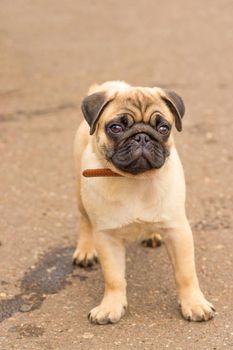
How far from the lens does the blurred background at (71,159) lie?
4465 millimetres

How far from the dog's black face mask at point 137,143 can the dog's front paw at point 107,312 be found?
834 millimetres

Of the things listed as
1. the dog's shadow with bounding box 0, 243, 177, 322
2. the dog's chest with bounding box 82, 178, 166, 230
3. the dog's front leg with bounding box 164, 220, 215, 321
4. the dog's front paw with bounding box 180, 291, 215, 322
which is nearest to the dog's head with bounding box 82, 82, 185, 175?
the dog's chest with bounding box 82, 178, 166, 230

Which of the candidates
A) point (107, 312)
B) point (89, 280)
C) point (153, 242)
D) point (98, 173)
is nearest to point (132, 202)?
point (98, 173)

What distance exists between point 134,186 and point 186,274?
1.92 ft

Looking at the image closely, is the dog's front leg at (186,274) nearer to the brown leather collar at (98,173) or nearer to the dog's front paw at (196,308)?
the dog's front paw at (196,308)

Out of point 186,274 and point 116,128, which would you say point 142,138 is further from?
point 186,274

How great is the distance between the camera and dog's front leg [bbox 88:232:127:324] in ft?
14.6

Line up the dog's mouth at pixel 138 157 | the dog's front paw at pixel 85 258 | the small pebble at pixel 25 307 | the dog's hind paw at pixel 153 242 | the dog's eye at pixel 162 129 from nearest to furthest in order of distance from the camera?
the dog's mouth at pixel 138 157
the dog's eye at pixel 162 129
the small pebble at pixel 25 307
the dog's front paw at pixel 85 258
the dog's hind paw at pixel 153 242

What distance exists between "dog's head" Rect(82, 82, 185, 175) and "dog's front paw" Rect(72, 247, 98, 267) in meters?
1.04

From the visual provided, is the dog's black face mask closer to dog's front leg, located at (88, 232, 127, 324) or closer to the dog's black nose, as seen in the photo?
the dog's black nose

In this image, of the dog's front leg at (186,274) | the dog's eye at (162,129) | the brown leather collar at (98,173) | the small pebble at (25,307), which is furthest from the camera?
the small pebble at (25,307)

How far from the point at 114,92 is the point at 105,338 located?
134 cm

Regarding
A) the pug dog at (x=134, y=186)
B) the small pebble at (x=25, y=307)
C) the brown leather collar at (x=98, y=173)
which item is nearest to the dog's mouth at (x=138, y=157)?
the pug dog at (x=134, y=186)

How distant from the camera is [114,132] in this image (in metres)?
4.14
